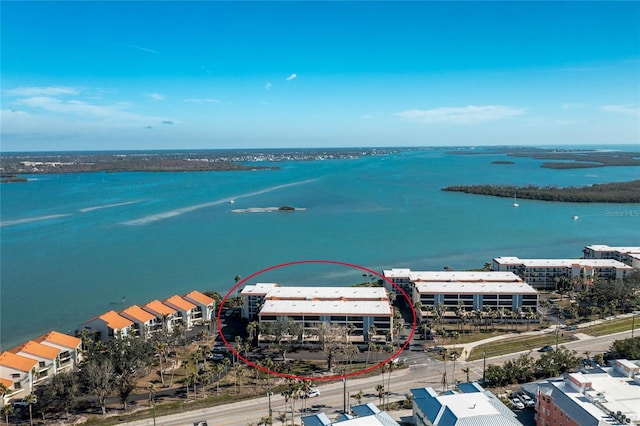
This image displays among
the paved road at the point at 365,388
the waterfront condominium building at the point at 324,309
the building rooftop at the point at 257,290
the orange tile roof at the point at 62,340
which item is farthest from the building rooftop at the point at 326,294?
the orange tile roof at the point at 62,340

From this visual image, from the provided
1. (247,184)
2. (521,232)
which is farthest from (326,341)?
(247,184)

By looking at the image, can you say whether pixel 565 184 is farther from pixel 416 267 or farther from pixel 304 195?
pixel 416 267

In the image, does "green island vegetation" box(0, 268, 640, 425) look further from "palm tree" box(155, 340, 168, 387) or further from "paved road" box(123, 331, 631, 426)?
"paved road" box(123, 331, 631, 426)

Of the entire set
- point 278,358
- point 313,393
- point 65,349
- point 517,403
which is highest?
point 65,349

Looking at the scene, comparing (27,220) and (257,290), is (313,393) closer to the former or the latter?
(257,290)

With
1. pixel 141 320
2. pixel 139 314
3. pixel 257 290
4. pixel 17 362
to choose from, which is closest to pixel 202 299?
pixel 257 290

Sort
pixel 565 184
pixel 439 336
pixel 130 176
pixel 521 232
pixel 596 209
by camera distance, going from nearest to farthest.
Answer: pixel 439 336 → pixel 521 232 → pixel 596 209 → pixel 565 184 → pixel 130 176

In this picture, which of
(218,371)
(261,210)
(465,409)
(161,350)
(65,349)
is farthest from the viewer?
(261,210)
